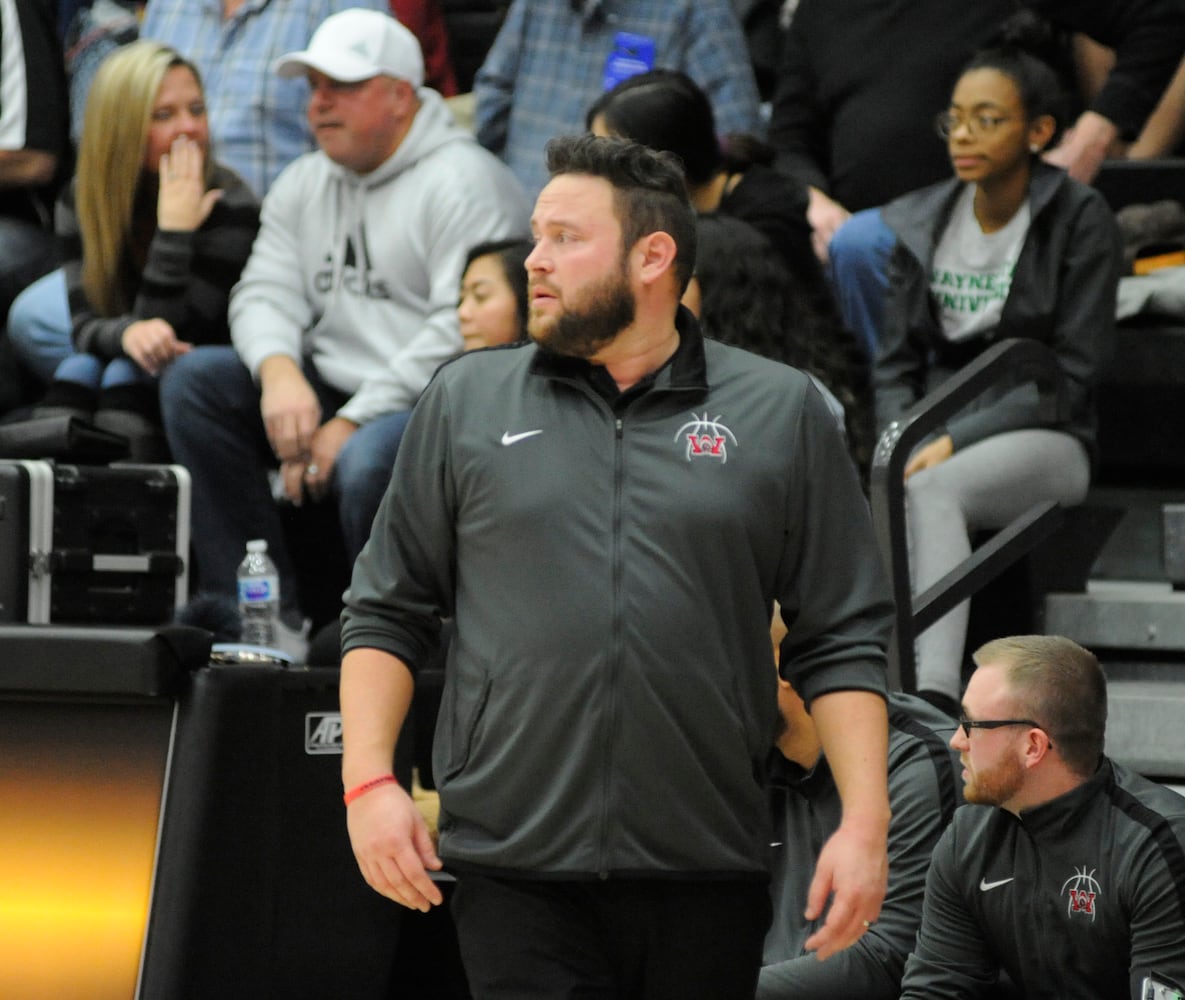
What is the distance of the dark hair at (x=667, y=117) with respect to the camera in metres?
5.21

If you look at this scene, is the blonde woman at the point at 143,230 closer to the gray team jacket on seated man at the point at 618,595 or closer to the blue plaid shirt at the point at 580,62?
the blue plaid shirt at the point at 580,62

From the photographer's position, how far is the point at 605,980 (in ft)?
8.14

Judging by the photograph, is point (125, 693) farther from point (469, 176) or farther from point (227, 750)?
point (469, 176)

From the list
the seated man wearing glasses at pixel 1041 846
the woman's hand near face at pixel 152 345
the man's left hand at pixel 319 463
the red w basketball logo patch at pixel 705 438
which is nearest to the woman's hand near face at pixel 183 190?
the woman's hand near face at pixel 152 345

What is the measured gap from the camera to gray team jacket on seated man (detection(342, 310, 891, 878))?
2.46 metres

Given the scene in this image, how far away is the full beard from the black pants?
712 millimetres

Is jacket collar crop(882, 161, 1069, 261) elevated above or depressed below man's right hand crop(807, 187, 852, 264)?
above

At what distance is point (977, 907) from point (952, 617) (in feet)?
4.48

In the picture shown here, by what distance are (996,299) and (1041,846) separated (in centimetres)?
237

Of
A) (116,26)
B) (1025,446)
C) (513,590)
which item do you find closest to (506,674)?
(513,590)

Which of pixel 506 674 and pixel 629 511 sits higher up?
pixel 629 511

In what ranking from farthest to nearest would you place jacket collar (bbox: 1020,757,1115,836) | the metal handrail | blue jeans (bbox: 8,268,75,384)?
blue jeans (bbox: 8,268,75,384) < the metal handrail < jacket collar (bbox: 1020,757,1115,836)

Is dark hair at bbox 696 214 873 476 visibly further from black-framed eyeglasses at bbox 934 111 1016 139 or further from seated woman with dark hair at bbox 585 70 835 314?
black-framed eyeglasses at bbox 934 111 1016 139

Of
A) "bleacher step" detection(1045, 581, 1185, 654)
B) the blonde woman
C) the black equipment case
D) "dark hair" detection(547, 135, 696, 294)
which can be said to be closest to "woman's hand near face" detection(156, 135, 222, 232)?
the blonde woman
